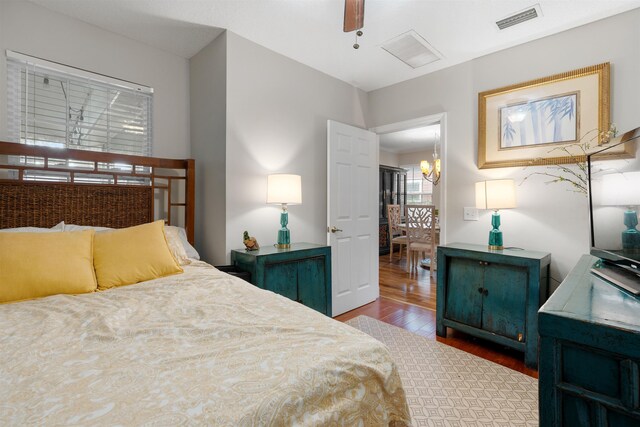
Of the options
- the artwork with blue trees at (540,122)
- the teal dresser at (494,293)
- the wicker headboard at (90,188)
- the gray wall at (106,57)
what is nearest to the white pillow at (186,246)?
the wicker headboard at (90,188)

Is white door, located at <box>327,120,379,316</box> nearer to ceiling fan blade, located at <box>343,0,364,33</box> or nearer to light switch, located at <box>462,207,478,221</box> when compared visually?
light switch, located at <box>462,207,478,221</box>

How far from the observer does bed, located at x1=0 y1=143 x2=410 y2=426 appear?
71 centimetres

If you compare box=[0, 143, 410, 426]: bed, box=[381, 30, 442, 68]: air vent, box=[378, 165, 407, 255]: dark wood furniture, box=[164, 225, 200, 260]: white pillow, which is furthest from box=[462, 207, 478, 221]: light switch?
box=[378, 165, 407, 255]: dark wood furniture

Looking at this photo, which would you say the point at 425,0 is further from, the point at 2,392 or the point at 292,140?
the point at 2,392

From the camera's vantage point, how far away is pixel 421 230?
5137mm

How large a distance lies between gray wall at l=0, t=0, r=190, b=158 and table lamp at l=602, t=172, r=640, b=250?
325 cm

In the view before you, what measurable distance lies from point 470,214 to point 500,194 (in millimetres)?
494

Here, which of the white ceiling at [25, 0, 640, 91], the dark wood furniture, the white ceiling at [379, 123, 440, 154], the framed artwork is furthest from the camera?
the dark wood furniture

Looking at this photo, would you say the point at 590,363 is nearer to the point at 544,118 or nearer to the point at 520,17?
the point at 544,118

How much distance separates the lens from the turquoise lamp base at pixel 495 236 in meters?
2.59

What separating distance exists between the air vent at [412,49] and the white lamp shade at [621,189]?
70.7 inches

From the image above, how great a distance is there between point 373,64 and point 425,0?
1.00 m

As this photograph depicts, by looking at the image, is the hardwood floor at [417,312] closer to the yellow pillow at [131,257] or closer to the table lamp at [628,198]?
the table lamp at [628,198]

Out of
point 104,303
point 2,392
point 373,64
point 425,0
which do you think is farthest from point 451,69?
point 2,392
